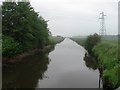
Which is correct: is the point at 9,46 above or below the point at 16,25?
below

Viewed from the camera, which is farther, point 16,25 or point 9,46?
point 16,25

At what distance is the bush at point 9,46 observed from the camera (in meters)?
32.7

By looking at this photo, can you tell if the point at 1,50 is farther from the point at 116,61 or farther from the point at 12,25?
the point at 116,61

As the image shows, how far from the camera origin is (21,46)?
37781mm

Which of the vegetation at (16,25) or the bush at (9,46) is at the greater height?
the vegetation at (16,25)

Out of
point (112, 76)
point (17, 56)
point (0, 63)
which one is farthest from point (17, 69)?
point (112, 76)

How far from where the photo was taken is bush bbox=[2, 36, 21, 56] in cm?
3266

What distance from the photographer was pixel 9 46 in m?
33.3

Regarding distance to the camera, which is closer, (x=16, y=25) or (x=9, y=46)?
(x=9, y=46)

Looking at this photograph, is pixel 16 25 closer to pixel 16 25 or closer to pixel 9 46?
pixel 16 25

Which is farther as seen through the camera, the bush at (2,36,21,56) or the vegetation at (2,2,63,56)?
the vegetation at (2,2,63,56)

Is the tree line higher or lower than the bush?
higher

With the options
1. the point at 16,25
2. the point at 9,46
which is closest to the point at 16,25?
the point at 16,25

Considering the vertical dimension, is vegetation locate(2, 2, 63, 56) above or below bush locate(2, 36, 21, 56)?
above
